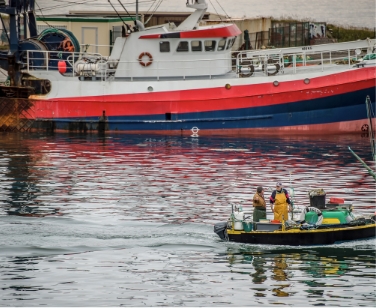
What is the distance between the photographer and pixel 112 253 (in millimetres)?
29172

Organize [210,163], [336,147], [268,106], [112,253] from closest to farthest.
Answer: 1. [112,253]
2. [210,163]
3. [336,147]
4. [268,106]

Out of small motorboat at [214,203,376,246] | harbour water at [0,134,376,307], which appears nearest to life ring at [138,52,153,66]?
harbour water at [0,134,376,307]

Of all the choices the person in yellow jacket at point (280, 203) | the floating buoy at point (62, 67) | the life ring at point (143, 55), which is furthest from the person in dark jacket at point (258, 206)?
the floating buoy at point (62, 67)

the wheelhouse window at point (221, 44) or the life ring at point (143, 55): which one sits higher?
the wheelhouse window at point (221, 44)

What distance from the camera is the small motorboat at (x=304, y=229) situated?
29688 millimetres

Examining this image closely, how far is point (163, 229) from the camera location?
104 feet

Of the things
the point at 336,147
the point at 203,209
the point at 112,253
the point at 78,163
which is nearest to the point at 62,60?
the point at 78,163

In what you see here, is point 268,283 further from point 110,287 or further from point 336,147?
point 336,147

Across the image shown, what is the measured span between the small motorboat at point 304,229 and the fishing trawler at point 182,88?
85.5ft

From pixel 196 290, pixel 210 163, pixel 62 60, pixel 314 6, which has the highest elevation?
pixel 314 6

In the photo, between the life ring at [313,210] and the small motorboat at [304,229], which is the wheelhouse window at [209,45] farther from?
the small motorboat at [304,229]

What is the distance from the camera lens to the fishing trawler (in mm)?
56031

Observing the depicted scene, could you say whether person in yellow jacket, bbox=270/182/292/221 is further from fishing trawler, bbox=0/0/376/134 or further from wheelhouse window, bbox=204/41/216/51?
wheelhouse window, bbox=204/41/216/51

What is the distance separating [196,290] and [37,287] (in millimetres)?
4323
